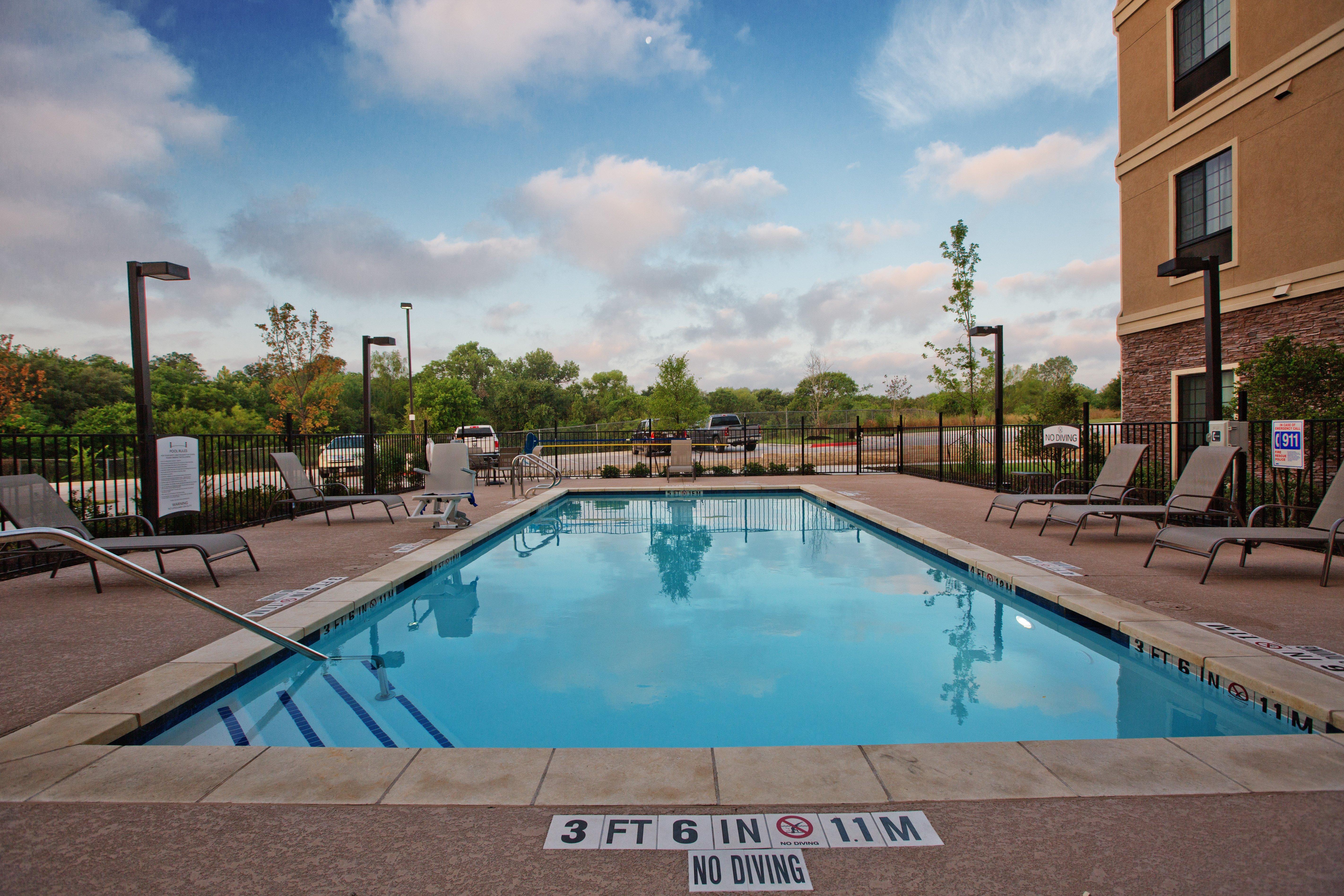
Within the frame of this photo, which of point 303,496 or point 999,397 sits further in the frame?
point 999,397

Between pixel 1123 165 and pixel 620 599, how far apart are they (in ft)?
46.8

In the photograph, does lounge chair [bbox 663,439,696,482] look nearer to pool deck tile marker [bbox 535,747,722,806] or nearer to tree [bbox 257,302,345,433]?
pool deck tile marker [bbox 535,747,722,806]

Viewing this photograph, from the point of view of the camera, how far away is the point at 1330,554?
4680 mm

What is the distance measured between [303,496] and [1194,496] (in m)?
10.9

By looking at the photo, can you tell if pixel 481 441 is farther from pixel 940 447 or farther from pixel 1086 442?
pixel 1086 442

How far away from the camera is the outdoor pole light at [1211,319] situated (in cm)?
693

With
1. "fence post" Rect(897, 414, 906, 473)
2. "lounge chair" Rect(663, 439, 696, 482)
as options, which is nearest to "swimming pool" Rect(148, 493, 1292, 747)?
"lounge chair" Rect(663, 439, 696, 482)

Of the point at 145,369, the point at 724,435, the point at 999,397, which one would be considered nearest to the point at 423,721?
the point at 145,369

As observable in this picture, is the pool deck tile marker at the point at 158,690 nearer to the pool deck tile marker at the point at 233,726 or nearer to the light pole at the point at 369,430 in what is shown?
the pool deck tile marker at the point at 233,726

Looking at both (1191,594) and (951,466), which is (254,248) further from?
(1191,594)

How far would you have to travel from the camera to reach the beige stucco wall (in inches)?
352

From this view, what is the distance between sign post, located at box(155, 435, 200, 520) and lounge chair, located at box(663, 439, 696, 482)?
959cm

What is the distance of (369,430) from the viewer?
432 inches

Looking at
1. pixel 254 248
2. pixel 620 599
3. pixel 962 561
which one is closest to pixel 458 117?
pixel 254 248
